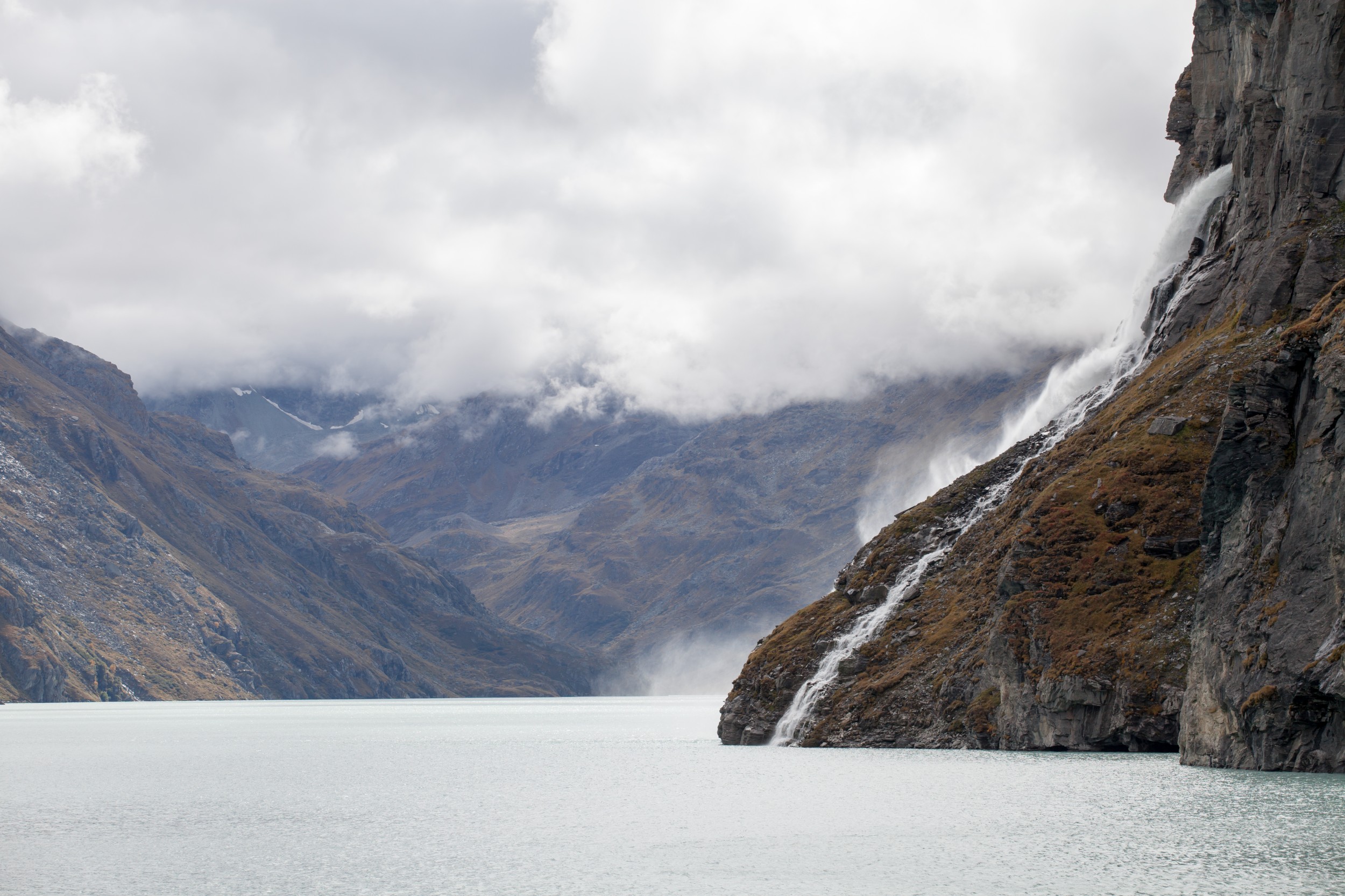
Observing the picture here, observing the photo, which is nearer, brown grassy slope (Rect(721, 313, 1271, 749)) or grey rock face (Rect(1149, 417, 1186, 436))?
brown grassy slope (Rect(721, 313, 1271, 749))

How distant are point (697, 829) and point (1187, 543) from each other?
59.0 metres

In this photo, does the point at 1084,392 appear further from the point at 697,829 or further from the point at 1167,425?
the point at 697,829

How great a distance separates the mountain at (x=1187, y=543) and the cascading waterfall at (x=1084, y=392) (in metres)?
0.58

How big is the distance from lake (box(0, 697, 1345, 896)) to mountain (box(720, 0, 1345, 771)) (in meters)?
5.87

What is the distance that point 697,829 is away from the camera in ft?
220

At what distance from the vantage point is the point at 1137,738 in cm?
9900

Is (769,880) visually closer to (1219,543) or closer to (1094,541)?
(1219,543)

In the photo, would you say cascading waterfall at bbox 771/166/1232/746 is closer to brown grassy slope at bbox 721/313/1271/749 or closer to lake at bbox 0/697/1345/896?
brown grassy slope at bbox 721/313/1271/749


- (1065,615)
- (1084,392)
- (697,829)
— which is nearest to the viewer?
(697,829)

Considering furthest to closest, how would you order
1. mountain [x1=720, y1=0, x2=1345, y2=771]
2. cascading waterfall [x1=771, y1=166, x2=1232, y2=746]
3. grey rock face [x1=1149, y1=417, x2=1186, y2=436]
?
cascading waterfall [x1=771, y1=166, x2=1232, y2=746], grey rock face [x1=1149, y1=417, x2=1186, y2=436], mountain [x1=720, y1=0, x2=1345, y2=771]

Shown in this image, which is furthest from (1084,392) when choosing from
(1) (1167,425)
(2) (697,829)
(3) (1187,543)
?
(2) (697,829)

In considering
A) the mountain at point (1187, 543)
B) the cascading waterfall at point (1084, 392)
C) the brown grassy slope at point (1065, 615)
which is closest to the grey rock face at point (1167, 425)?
the mountain at point (1187, 543)

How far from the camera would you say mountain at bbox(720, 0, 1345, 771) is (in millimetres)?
77562

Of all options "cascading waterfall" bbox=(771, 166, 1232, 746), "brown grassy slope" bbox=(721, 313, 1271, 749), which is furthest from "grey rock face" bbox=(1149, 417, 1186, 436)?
"cascading waterfall" bbox=(771, 166, 1232, 746)
